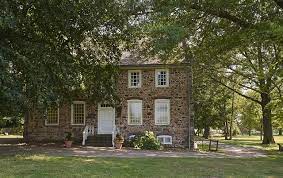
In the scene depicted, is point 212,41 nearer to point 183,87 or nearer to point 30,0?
point 30,0

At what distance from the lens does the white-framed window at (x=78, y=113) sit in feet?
96.3

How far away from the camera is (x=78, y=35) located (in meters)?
19.7

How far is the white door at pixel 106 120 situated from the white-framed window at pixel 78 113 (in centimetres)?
127

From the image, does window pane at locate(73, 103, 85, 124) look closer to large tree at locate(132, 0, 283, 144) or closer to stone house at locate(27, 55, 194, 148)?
stone house at locate(27, 55, 194, 148)

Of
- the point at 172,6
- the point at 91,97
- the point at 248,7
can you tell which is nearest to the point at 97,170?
the point at 172,6

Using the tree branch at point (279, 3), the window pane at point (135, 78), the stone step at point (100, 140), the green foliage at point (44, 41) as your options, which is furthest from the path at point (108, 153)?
the tree branch at point (279, 3)

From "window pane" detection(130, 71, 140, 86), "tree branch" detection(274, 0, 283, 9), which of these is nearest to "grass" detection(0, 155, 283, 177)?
"tree branch" detection(274, 0, 283, 9)

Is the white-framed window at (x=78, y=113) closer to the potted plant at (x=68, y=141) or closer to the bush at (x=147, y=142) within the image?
the potted plant at (x=68, y=141)

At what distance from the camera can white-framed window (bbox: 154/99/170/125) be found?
28.1 metres

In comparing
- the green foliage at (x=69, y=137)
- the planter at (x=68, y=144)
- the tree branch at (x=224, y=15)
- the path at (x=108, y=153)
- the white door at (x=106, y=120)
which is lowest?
the path at (x=108, y=153)

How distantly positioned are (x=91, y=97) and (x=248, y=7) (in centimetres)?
1295

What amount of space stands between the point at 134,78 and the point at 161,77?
1.92 metres

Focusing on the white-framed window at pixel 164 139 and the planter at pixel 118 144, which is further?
the white-framed window at pixel 164 139

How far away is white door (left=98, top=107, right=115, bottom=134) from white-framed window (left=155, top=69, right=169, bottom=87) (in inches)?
147
